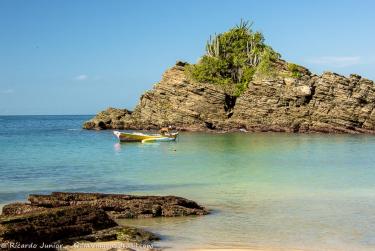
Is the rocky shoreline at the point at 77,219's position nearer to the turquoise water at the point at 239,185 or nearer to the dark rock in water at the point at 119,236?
the dark rock in water at the point at 119,236

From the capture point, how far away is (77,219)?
1244 cm

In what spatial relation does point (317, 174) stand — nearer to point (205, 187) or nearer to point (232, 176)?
point (232, 176)

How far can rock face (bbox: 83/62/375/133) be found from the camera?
7356cm

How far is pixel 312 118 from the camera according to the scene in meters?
74.9

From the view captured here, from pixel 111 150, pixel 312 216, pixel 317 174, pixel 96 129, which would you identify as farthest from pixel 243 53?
pixel 312 216

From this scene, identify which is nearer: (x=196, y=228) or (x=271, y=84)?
(x=196, y=228)

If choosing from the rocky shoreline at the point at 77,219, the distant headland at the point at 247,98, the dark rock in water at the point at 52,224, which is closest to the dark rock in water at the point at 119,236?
the rocky shoreline at the point at 77,219

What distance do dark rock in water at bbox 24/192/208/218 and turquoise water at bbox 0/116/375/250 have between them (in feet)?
1.75

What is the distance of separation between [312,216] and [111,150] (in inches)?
1261

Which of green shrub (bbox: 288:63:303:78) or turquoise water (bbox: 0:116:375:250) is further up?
green shrub (bbox: 288:63:303:78)

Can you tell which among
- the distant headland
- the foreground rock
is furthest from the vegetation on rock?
the foreground rock

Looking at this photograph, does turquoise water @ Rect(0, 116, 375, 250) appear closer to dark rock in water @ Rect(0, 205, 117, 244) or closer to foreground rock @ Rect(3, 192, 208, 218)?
foreground rock @ Rect(3, 192, 208, 218)

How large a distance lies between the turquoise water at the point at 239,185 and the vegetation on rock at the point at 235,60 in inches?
1404

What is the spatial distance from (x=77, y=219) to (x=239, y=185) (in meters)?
12.8
